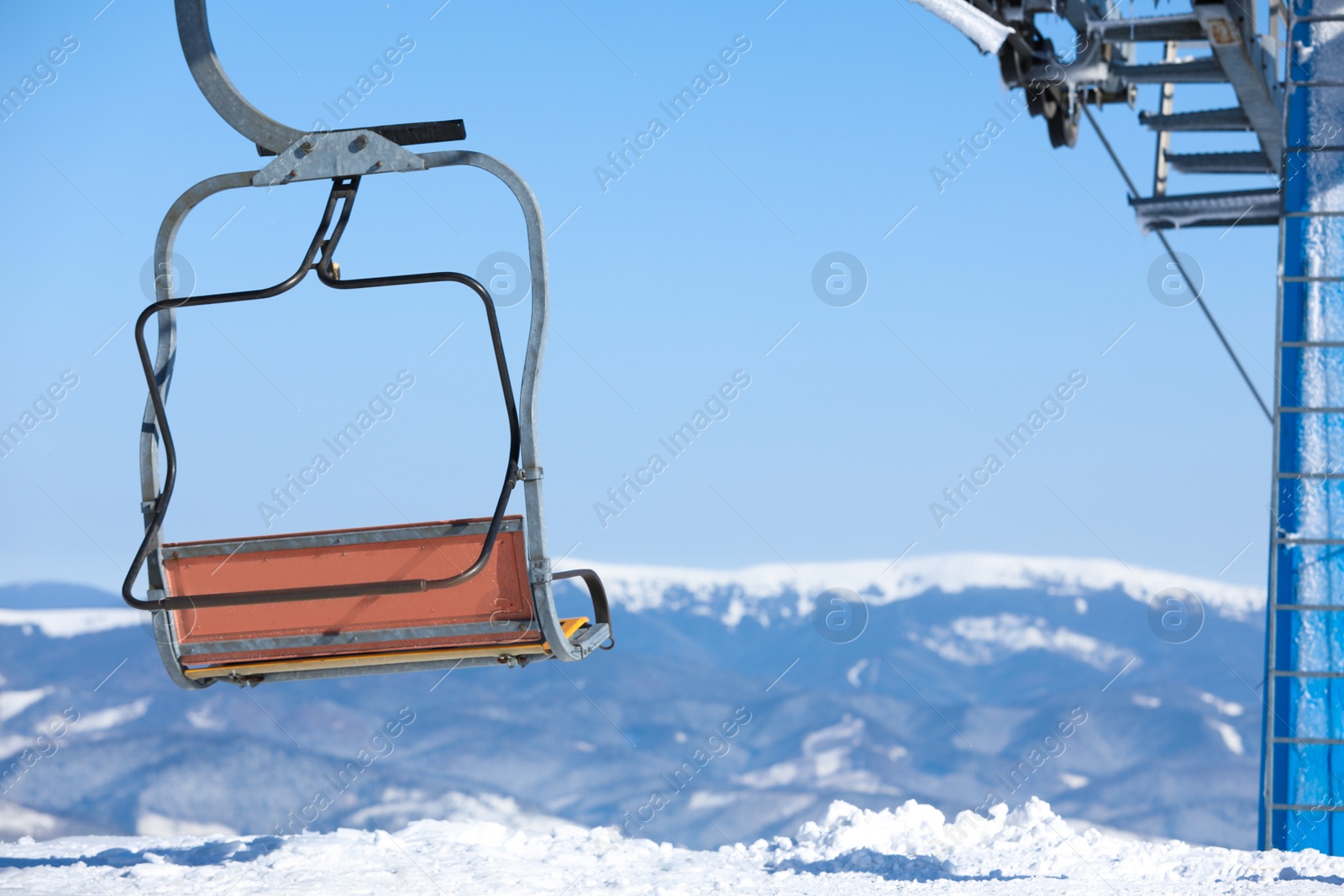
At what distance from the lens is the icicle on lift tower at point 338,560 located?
4.31 m

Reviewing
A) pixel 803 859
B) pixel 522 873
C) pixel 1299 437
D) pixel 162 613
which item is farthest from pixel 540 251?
pixel 1299 437

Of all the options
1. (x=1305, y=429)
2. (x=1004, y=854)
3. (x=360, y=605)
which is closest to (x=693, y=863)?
(x=1004, y=854)

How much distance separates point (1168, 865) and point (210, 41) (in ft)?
18.6

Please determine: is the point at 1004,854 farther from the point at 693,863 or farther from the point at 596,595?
the point at 596,595

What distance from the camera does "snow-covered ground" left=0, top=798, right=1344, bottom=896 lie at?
6293 mm

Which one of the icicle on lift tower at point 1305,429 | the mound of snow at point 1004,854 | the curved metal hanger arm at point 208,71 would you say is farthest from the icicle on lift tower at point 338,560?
the icicle on lift tower at point 1305,429

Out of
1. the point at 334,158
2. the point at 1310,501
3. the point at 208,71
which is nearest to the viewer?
the point at 334,158

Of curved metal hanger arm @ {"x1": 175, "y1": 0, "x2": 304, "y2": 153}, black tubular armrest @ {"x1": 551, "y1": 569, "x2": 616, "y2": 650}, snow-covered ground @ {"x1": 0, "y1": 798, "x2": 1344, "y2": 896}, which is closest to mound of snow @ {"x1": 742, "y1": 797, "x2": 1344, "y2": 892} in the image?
snow-covered ground @ {"x1": 0, "y1": 798, "x2": 1344, "y2": 896}

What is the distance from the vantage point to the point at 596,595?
17.5 feet

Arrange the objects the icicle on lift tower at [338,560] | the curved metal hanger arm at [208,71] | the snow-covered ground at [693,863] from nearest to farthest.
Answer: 1. the icicle on lift tower at [338,560]
2. the curved metal hanger arm at [208,71]
3. the snow-covered ground at [693,863]

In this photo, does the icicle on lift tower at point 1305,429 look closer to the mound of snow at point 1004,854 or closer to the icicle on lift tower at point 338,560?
the mound of snow at point 1004,854

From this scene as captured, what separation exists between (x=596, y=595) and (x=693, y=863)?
2305 mm

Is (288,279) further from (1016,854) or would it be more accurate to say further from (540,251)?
(1016,854)

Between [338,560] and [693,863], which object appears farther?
[693,863]
